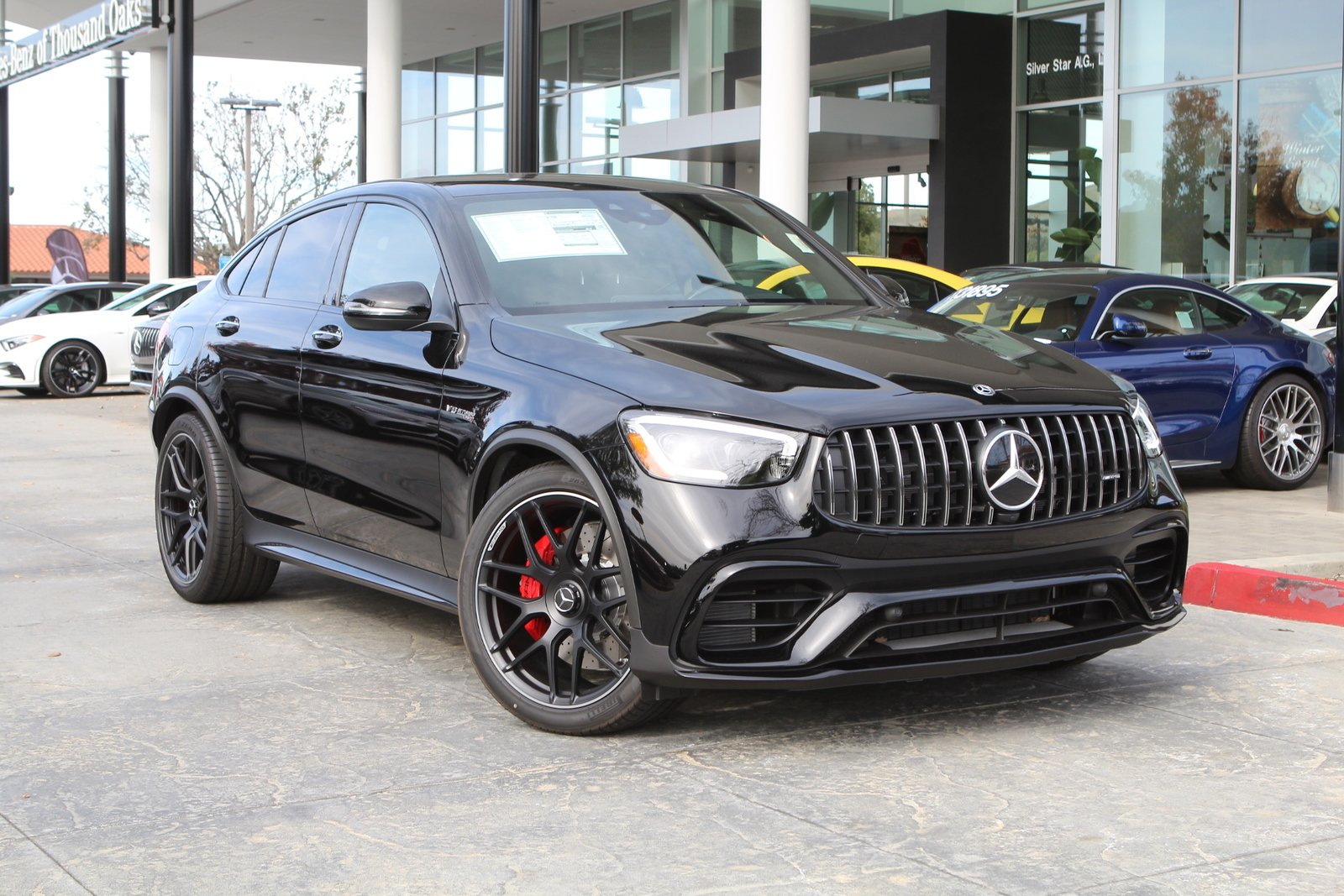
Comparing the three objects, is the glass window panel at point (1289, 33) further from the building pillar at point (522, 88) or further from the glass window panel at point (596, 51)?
the glass window panel at point (596, 51)

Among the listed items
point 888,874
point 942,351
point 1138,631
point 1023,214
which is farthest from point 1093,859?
point 1023,214

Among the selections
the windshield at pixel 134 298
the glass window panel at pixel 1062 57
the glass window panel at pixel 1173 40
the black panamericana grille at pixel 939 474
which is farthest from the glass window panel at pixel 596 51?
the black panamericana grille at pixel 939 474

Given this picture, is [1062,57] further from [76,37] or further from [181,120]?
[76,37]

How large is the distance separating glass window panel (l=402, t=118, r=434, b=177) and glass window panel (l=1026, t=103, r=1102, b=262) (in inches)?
775

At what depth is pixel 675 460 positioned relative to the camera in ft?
14.0

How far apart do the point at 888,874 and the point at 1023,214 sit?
73.1 feet

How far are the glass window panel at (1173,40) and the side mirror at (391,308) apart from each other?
61.9 ft

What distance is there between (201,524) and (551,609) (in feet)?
8.65

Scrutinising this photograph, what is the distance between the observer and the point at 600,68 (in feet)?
114

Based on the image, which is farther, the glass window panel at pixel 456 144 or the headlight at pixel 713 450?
the glass window panel at pixel 456 144

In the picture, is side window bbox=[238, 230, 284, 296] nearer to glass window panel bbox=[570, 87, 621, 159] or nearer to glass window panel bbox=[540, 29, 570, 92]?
glass window panel bbox=[570, 87, 621, 159]

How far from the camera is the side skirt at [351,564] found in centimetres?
529

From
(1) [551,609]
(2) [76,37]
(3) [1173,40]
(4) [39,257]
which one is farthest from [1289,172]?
(4) [39,257]

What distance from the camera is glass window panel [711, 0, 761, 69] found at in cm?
3030
